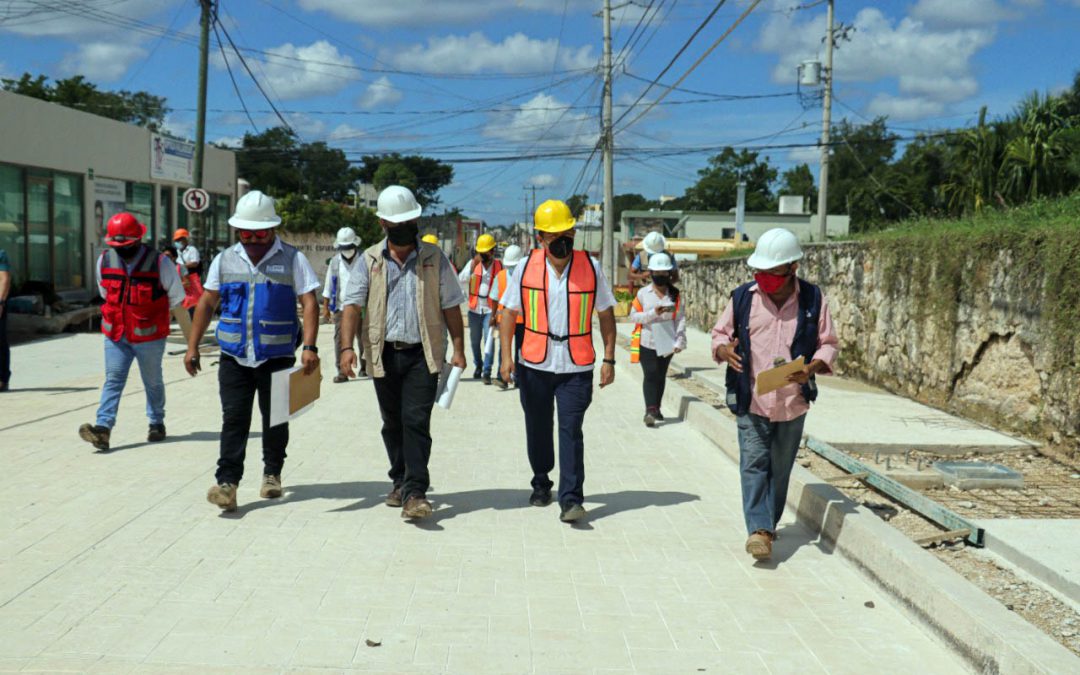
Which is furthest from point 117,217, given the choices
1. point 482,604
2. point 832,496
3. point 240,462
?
point 832,496

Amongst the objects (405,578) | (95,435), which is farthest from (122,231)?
(405,578)

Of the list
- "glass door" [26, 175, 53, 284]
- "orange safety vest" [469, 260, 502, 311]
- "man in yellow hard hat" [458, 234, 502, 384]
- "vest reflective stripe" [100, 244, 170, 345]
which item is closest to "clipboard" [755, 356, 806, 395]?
"vest reflective stripe" [100, 244, 170, 345]

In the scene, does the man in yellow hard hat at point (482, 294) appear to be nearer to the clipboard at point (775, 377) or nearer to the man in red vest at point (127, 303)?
the man in red vest at point (127, 303)

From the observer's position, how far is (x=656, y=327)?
983 cm

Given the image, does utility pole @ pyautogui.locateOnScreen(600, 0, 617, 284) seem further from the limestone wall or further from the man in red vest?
the man in red vest

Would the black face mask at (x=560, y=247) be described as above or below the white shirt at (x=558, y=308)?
above

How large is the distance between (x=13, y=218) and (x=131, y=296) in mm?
13219

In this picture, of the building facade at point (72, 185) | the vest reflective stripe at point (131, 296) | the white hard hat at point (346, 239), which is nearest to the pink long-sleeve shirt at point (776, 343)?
the vest reflective stripe at point (131, 296)

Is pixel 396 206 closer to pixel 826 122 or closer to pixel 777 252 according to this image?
pixel 777 252

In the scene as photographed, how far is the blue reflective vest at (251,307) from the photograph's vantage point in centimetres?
614

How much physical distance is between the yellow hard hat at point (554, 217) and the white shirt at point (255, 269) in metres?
1.40

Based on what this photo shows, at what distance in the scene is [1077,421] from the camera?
787cm

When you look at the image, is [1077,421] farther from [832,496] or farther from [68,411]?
[68,411]

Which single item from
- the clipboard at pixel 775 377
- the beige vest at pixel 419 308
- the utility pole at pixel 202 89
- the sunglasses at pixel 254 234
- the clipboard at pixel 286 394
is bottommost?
the clipboard at pixel 286 394
